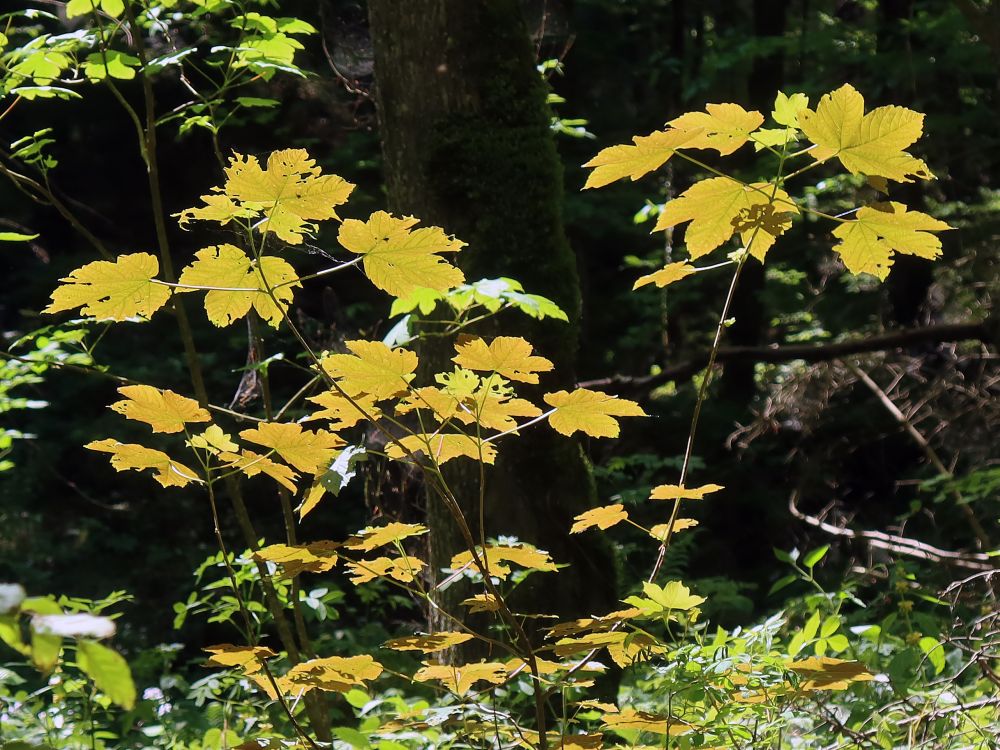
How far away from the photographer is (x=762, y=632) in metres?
1.62

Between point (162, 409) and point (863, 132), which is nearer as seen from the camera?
point (863, 132)

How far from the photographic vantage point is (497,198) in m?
2.68

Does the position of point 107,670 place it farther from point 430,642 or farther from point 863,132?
point 863,132

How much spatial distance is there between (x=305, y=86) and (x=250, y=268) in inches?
107

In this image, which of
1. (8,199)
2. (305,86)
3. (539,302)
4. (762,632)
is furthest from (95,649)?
(8,199)

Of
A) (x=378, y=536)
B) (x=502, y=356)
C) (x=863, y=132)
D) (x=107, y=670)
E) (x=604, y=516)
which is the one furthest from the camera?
(x=604, y=516)

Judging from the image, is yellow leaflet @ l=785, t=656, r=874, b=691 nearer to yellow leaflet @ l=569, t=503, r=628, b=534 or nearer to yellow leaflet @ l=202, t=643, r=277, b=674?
yellow leaflet @ l=569, t=503, r=628, b=534

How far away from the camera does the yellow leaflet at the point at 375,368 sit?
1.22 meters

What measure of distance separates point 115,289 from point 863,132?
3.13 feet

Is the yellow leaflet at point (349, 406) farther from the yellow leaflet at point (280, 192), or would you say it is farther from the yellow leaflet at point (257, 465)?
the yellow leaflet at point (280, 192)

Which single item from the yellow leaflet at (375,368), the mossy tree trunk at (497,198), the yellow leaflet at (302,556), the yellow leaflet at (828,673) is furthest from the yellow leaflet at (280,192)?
the mossy tree trunk at (497,198)

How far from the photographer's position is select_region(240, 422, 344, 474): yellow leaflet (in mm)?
1258

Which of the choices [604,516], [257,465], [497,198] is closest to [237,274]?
[257,465]

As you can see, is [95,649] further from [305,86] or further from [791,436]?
[791,436]
